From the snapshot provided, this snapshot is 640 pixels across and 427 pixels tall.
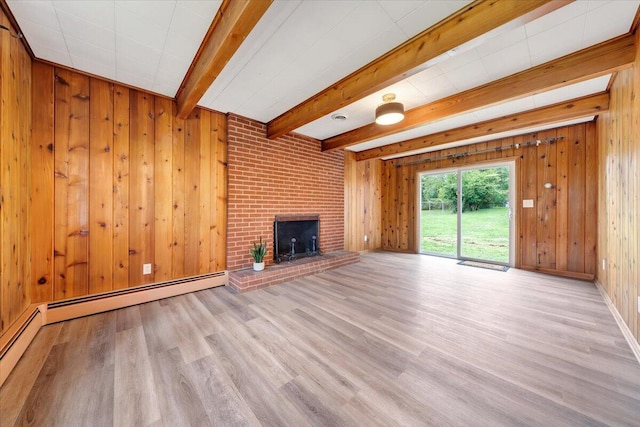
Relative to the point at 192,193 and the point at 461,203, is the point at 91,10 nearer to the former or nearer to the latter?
the point at 192,193

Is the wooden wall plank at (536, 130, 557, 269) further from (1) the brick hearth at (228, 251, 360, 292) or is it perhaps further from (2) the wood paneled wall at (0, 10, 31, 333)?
(2) the wood paneled wall at (0, 10, 31, 333)

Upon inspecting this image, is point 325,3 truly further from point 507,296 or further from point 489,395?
point 507,296

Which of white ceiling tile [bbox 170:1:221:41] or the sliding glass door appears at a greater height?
white ceiling tile [bbox 170:1:221:41]

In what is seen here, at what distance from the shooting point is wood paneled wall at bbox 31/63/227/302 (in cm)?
203

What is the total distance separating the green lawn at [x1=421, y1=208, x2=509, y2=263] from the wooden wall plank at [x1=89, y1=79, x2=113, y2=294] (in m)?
5.47

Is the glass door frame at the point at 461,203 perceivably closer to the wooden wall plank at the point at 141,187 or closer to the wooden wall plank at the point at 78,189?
the wooden wall plank at the point at 141,187

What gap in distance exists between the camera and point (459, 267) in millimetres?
3982

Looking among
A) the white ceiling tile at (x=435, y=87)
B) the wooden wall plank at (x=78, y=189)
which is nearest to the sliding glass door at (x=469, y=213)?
the white ceiling tile at (x=435, y=87)

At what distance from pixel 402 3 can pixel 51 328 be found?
3.69 m

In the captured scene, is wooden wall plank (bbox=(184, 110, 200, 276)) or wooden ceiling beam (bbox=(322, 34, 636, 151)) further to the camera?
wooden wall plank (bbox=(184, 110, 200, 276))

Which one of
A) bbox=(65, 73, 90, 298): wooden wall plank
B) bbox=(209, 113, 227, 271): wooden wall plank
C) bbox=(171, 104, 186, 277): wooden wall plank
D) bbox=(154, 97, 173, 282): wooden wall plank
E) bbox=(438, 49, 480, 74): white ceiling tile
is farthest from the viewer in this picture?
bbox=(209, 113, 227, 271): wooden wall plank

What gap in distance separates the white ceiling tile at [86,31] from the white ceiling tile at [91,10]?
4 centimetres

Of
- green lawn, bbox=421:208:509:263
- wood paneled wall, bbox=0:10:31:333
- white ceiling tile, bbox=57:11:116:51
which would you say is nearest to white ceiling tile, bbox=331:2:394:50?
white ceiling tile, bbox=57:11:116:51

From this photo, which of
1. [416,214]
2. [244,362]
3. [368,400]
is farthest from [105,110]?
[416,214]
